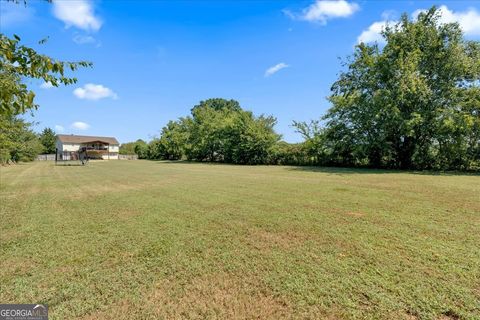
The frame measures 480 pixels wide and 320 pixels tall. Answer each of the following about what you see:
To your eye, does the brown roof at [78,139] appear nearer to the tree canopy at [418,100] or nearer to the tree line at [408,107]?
the tree line at [408,107]

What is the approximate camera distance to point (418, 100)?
16.8 m

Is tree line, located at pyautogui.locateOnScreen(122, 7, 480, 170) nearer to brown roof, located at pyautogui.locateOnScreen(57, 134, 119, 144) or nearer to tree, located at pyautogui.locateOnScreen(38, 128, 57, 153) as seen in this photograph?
brown roof, located at pyautogui.locateOnScreen(57, 134, 119, 144)

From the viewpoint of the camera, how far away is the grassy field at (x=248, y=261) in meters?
2.49

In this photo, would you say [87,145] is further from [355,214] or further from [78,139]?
[355,214]

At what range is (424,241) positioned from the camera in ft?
13.0

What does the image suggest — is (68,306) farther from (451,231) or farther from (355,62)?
(355,62)

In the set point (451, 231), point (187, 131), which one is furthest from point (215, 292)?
point (187, 131)

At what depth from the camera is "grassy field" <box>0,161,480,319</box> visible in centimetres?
249

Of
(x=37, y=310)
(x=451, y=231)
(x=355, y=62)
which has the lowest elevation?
(x=37, y=310)

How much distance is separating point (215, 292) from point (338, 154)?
71.8 ft

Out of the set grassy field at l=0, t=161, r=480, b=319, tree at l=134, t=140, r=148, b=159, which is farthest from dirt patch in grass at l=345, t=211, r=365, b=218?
tree at l=134, t=140, r=148, b=159

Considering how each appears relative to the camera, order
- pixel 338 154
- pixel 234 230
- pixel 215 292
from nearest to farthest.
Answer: pixel 215 292, pixel 234 230, pixel 338 154
